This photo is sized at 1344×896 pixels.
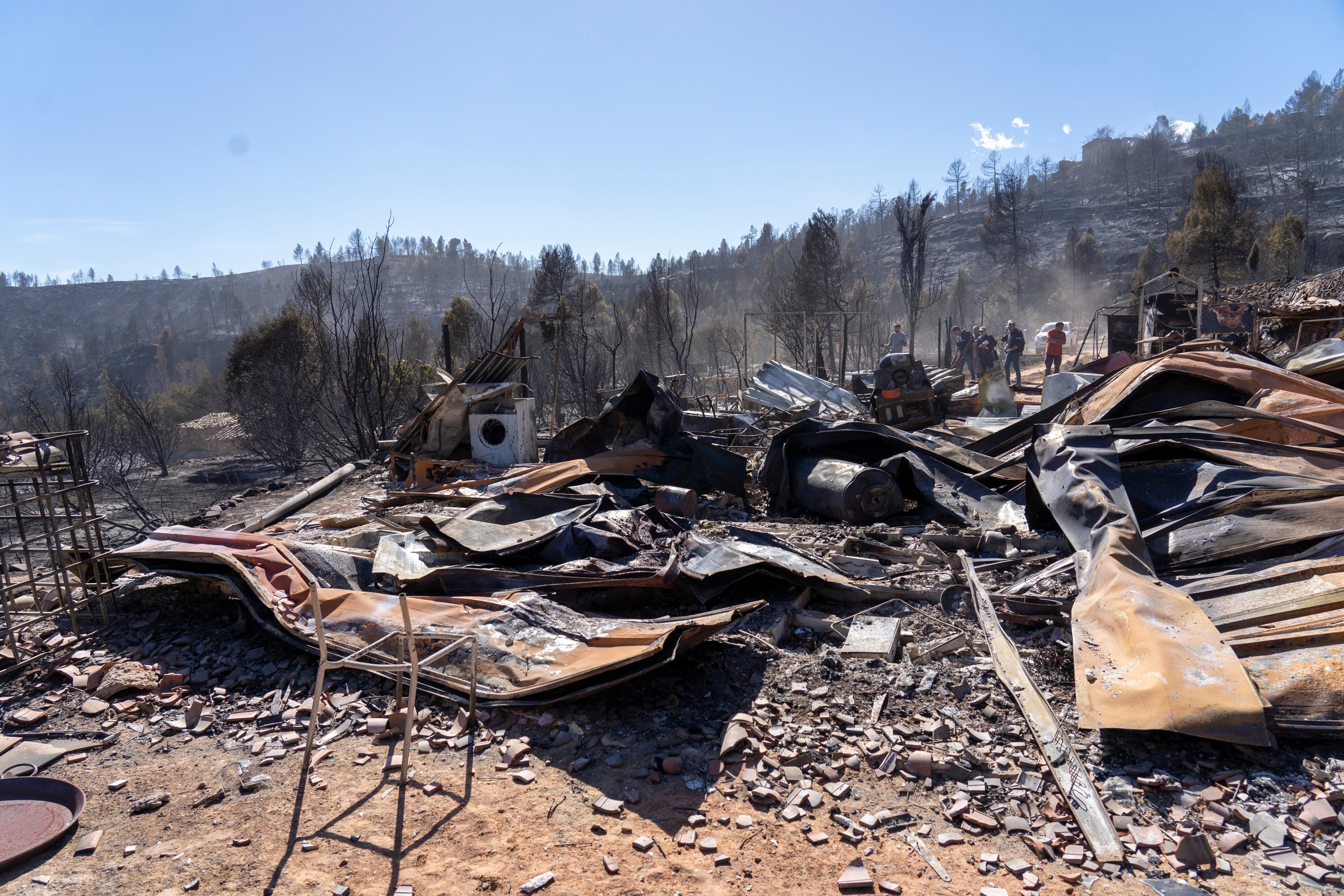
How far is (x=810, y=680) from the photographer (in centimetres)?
395

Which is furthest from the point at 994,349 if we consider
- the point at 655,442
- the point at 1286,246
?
the point at 1286,246

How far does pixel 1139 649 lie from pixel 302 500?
29.4ft

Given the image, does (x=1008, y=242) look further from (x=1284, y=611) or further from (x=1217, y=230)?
(x=1284, y=611)

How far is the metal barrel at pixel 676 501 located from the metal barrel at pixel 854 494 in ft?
4.19

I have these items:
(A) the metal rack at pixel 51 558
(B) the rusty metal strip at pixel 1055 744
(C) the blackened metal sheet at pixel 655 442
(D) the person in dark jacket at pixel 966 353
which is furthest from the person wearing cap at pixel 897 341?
(A) the metal rack at pixel 51 558

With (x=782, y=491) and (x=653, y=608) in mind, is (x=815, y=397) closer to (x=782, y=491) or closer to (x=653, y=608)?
(x=782, y=491)

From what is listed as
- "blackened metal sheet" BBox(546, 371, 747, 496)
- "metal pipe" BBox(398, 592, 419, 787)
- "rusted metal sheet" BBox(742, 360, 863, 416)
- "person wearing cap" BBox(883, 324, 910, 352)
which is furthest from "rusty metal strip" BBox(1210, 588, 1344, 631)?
"person wearing cap" BBox(883, 324, 910, 352)

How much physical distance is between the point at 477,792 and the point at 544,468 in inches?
184

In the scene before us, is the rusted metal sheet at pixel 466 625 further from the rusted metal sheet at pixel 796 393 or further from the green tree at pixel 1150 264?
the green tree at pixel 1150 264

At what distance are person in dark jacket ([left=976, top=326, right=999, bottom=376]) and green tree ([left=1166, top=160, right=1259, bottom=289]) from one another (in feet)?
49.2

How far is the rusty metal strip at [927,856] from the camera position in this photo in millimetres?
2543

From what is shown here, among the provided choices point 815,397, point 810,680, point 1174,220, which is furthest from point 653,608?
point 1174,220

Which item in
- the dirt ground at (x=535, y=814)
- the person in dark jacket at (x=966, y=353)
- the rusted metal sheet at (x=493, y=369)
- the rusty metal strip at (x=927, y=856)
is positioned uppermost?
the rusted metal sheet at (x=493, y=369)

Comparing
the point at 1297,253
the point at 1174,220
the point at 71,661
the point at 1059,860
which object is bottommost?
the point at 1059,860
